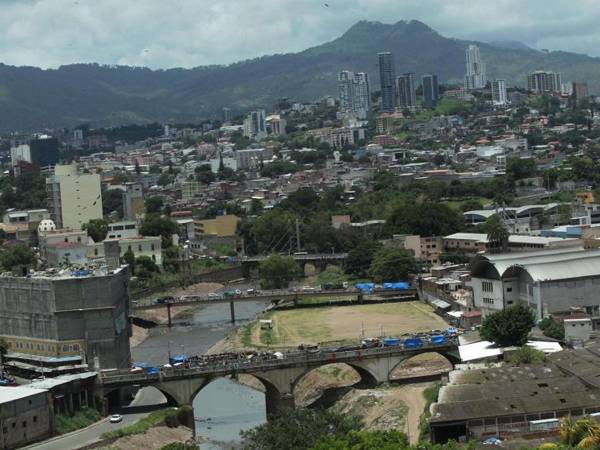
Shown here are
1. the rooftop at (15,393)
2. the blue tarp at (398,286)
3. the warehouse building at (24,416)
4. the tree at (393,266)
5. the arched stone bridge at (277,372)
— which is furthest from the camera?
the tree at (393,266)

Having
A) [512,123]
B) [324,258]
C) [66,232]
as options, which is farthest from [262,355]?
[512,123]

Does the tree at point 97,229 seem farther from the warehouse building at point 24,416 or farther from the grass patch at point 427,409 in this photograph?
the warehouse building at point 24,416

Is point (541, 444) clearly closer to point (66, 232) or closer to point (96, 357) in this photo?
point (96, 357)

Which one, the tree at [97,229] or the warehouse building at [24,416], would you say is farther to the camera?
the tree at [97,229]

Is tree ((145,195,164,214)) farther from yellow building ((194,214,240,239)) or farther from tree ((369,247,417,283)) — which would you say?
tree ((369,247,417,283))

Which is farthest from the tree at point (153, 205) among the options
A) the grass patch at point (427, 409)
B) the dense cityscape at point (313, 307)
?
the grass patch at point (427, 409)
